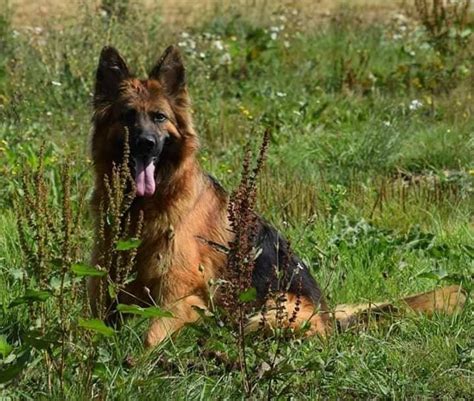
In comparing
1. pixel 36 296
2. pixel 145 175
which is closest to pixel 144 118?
pixel 145 175

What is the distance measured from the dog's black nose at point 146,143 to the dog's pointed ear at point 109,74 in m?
0.40

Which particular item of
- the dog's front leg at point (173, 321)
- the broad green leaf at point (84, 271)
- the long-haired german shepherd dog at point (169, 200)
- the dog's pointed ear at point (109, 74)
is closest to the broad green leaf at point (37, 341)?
the broad green leaf at point (84, 271)

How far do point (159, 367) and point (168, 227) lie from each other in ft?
4.40

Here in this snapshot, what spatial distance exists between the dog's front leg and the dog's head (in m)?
0.65

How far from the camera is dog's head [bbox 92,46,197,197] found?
6.50 metres

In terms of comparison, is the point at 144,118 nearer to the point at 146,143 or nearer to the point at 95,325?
the point at 146,143

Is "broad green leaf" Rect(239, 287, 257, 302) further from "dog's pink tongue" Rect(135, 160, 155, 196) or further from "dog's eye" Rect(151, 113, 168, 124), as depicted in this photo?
"dog's eye" Rect(151, 113, 168, 124)

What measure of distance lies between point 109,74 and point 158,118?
1.29 ft

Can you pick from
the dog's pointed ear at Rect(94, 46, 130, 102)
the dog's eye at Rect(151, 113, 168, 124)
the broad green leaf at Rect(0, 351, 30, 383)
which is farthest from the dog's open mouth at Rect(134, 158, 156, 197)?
the broad green leaf at Rect(0, 351, 30, 383)

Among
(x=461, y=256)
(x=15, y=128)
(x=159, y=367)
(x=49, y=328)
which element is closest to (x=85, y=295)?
(x=49, y=328)

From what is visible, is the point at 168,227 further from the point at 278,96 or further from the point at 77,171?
the point at 278,96

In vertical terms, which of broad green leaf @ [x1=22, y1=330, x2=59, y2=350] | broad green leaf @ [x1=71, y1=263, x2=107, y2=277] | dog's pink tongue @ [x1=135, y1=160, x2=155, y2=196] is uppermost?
broad green leaf @ [x1=71, y1=263, x2=107, y2=277]

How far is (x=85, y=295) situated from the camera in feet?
15.3

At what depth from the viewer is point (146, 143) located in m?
6.44
